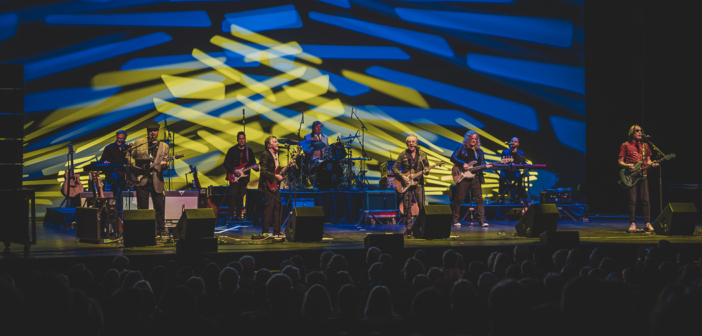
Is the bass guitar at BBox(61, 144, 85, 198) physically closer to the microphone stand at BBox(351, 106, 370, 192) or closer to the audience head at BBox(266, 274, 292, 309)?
the microphone stand at BBox(351, 106, 370, 192)

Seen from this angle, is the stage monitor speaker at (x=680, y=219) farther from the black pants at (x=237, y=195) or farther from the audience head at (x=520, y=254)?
the black pants at (x=237, y=195)

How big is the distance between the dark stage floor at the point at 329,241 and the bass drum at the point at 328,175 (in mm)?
1368

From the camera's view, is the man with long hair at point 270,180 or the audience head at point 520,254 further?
the man with long hair at point 270,180

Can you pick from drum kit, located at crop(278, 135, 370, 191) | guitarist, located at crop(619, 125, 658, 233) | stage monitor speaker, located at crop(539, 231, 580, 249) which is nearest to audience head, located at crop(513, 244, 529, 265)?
stage monitor speaker, located at crop(539, 231, 580, 249)

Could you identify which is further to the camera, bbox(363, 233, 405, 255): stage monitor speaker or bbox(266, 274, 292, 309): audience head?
bbox(363, 233, 405, 255): stage monitor speaker

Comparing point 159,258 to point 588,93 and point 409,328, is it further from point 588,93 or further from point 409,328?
point 588,93

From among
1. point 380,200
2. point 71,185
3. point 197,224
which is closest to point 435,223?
point 380,200

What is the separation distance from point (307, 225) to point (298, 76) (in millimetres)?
5944

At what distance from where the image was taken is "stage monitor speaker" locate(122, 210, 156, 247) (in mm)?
6926

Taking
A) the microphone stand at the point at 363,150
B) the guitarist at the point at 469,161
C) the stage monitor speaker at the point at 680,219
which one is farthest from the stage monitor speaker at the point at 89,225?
the stage monitor speaker at the point at 680,219

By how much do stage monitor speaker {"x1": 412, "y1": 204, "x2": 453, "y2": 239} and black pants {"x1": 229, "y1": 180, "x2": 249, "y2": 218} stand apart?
4518 millimetres

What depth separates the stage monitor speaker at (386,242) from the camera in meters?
6.49

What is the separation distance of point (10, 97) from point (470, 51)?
1020cm

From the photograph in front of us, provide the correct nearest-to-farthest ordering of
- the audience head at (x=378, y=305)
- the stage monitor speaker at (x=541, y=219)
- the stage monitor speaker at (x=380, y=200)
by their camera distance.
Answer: the audience head at (x=378, y=305)
the stage monitor speaker at (x=541, y=219)
the stage monitor speaker at (x=380, y=200)
